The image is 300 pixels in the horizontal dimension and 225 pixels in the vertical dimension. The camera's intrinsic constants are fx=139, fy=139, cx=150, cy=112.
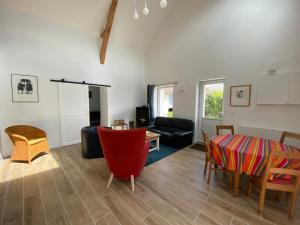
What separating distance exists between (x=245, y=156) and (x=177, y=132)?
2.51 m

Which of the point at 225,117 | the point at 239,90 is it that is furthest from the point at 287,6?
the point at 225,117

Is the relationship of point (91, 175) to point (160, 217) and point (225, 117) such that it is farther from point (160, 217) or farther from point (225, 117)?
point (225, 117)

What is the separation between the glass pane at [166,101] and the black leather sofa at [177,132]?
57 cm

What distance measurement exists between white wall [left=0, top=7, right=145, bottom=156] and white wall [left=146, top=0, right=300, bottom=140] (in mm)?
2317

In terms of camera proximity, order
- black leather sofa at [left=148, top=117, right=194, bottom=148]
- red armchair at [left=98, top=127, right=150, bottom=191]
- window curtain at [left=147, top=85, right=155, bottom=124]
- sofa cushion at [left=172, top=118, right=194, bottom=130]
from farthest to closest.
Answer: window curtain at [left=147, top=85, right=155, bottom=124], sofa cushion at [left=172, top=118, right=194, bottom=130], black leather sofa at [left=148, top=117, right=194, bottom=148], red armchair at [left=98, top=127, right=150, bottom=191]

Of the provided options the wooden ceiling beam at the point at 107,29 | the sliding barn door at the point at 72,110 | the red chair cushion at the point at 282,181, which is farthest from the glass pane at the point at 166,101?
the red chair cushion at the point at 282,181

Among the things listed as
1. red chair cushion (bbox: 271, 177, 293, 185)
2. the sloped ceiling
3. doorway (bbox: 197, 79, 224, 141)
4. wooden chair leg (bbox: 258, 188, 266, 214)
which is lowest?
wooden chair leg (bbox: 258, 188, 266, 214)

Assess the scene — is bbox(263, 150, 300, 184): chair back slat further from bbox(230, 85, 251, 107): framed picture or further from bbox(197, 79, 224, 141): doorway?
bbox(197, 79, 224, 141): doorway

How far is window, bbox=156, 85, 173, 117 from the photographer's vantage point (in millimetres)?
5594

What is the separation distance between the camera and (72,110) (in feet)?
14.4

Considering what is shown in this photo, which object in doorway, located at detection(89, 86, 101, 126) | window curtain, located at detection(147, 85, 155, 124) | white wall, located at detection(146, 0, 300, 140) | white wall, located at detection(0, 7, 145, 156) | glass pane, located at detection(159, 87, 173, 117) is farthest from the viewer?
doorway, located at detection(89, 86, 101, 126)

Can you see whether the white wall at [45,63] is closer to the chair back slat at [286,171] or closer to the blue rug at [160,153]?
the blue rug at [160,153]

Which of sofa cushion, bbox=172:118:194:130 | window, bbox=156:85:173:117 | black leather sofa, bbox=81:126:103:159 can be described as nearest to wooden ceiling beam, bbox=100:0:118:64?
window, bbox=156:85:173:117

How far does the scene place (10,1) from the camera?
10.7 feet
